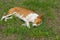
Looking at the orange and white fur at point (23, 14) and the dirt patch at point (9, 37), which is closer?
the dirt patch at point (9, 37)

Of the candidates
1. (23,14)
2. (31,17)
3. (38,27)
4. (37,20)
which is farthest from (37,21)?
(23,14)

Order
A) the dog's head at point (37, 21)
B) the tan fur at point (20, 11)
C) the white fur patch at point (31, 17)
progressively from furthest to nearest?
1. the tan fur at point (20, 11)
2. the white fur patch at point (31, 17)
3. the dog's head at point (37, 21)

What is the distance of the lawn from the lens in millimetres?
5129

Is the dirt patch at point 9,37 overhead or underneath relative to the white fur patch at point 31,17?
underneath

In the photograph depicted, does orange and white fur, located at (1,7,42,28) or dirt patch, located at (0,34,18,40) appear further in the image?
orange and white fur, located at (1,7,42,28)

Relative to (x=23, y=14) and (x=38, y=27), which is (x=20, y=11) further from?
(x=38, y=27)

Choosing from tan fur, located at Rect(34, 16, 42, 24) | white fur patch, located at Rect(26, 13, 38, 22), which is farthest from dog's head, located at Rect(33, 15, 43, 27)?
white fur patch, located at Rect(26, 13, 38, 22)

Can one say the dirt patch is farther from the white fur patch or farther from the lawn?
the white fur patch

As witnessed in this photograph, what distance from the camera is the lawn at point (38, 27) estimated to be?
5129mm

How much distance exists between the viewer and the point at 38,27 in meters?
5.38

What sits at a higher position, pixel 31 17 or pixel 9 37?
pixel 31 17

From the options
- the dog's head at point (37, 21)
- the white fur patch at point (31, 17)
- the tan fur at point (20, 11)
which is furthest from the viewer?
the tan fur at point (20, 11)

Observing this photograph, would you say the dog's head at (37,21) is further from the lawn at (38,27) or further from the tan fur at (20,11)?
the tan fur at (20,11)

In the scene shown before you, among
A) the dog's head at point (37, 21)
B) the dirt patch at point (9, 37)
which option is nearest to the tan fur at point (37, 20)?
the dog's head at point (37, 21)
